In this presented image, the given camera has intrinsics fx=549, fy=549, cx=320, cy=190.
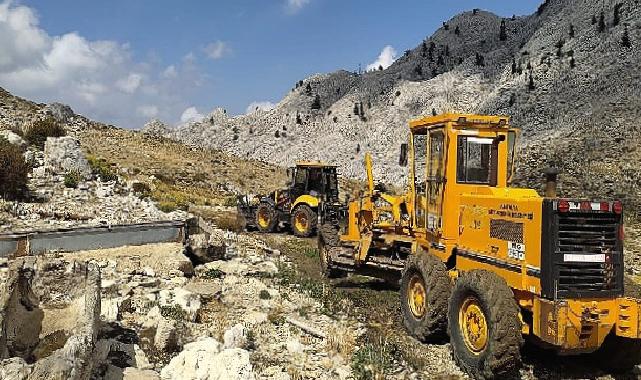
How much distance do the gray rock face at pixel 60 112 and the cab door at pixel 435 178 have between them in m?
40.5

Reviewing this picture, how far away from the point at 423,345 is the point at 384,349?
849 millimetres

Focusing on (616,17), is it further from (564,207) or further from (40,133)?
(564,207)

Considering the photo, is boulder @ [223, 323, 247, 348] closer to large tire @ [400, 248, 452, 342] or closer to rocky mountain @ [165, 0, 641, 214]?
large tire @ [400, 248, 452, 342]

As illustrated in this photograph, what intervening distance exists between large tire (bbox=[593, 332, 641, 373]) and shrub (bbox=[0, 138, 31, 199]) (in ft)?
53.4

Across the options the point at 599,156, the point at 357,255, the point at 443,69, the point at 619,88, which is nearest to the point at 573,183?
the point at 599,156

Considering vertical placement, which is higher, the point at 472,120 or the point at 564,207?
the point at 472,120

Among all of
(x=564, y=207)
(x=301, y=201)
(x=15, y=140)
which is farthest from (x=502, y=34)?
(x=564, y=207)

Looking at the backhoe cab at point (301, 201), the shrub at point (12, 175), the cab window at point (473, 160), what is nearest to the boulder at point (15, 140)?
the shrub at point (12, 175)

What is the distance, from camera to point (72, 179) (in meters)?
19.8

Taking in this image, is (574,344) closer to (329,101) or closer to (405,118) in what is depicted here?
(405,118)

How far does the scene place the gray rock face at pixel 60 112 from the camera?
4377 cm

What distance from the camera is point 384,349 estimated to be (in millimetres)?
7535

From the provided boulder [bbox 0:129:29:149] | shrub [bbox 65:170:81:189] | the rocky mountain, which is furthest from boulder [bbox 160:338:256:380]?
the rocky mountain

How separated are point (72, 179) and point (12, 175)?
285cm
